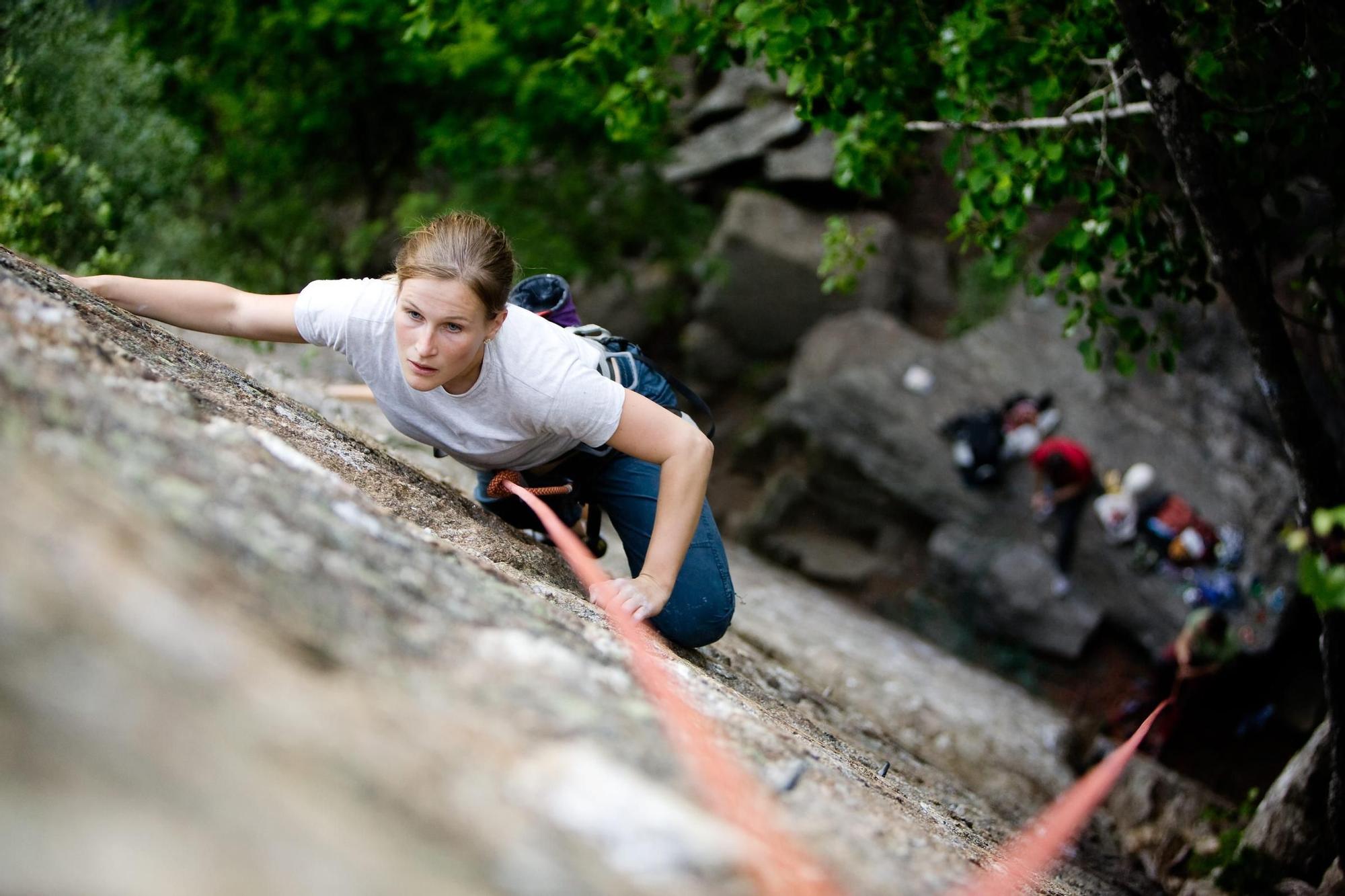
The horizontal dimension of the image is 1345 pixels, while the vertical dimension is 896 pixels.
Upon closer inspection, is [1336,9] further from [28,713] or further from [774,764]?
[28,713]

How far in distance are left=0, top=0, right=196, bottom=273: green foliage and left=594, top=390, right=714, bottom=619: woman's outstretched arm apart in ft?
13.6

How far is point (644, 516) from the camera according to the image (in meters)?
3.78

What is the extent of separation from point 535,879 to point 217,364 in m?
2.53

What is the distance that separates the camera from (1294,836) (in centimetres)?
497

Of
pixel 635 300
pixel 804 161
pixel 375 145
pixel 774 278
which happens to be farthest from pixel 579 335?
pixel 804 161

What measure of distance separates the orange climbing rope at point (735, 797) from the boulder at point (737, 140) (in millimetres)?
14861

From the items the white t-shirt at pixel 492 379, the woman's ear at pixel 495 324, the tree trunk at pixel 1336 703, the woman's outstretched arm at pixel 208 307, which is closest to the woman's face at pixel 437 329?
the woman's ear at pixel 495 324

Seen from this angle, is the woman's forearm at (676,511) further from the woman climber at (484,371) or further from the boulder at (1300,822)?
the boulder at (1300,822)

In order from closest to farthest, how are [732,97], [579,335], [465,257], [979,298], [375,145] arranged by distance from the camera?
[465,257] < [579,335] < [375,145] < [979,298] < [732,97]

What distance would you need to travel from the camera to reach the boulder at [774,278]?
49.3ft

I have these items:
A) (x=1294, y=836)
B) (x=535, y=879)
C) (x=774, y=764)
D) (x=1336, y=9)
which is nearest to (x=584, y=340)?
(x=774, y=764)

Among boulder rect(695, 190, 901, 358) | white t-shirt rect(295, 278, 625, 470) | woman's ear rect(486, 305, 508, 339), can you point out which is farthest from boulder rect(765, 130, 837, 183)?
woman's ear rect(486, 305, 508, 339)

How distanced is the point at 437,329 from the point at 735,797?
1818 millimetres

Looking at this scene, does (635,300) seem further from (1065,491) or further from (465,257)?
(465,257)
